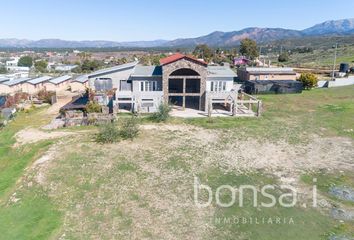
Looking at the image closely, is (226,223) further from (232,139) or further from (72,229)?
(232,139)

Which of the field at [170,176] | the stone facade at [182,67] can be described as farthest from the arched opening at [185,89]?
the field at [170,176]

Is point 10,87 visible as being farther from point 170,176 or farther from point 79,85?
point 170,176

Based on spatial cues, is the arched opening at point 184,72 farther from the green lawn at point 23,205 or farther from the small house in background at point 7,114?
the small house in background at point 7,114

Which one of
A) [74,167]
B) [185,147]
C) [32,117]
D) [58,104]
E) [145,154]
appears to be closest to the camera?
[74,167]

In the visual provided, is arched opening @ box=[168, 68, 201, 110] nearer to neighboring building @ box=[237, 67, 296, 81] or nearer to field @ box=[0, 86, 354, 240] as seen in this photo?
field @ box=[0, 86, 354, 240]

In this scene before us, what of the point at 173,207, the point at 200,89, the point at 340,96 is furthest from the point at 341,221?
the point at 340,96

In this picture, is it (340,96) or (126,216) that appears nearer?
(126,216)
